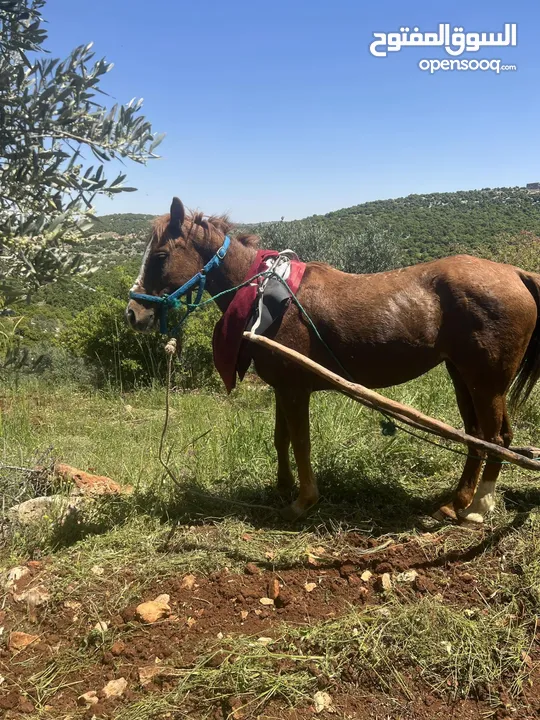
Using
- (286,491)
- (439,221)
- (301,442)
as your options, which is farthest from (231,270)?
(439,221)

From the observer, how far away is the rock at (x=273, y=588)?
251 centimetres

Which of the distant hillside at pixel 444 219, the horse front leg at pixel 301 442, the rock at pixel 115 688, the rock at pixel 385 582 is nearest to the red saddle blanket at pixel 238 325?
the horse front leg at pixel 301 442

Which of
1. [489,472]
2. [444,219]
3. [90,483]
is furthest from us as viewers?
[444,219]

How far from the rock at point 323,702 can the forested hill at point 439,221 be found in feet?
64.7

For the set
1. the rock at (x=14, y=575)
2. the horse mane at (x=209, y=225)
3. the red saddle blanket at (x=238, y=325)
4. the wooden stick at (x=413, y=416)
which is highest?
the horse mane at (x=209, y=225)

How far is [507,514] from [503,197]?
46345 mm

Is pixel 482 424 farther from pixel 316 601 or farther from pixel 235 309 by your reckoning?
pixel 235 309

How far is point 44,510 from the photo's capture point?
127 inches

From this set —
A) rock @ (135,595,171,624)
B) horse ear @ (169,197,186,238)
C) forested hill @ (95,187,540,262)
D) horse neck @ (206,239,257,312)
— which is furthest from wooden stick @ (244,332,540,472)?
forested hill @ (95,187,540,262)

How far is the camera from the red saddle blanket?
308 cm

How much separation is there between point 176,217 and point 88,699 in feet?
8.93

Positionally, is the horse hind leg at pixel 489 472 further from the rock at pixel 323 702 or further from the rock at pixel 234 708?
the rock at pixel 234 708

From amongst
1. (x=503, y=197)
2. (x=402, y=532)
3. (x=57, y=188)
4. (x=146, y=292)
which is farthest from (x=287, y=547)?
(x=503, y=197)

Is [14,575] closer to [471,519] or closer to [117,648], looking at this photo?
[117,648]
